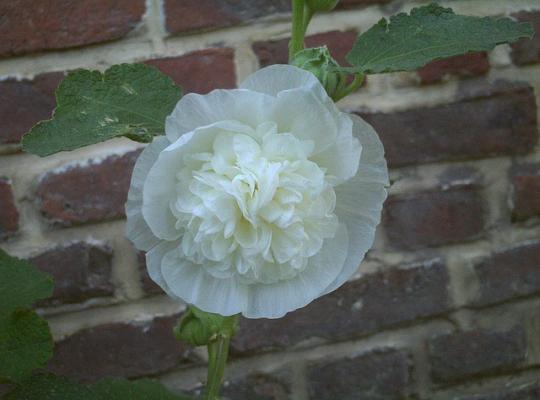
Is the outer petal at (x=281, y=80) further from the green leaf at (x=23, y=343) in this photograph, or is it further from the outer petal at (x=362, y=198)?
the green leaf at (x=23, y=343)

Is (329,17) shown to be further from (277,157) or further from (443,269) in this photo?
(277,157)

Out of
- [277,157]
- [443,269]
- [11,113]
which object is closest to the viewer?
[277,157]

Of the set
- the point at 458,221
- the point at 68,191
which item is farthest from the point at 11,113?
the point at 458,221

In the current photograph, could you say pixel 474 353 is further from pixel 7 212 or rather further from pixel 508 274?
pixel 7 212

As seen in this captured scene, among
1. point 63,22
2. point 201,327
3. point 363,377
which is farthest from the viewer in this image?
point 363,377

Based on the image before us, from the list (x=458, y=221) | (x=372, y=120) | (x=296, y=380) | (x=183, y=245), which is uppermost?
(x=183, y=245)

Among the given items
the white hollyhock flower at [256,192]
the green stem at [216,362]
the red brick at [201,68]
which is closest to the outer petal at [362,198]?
the white hollyhock flower at [256,192]

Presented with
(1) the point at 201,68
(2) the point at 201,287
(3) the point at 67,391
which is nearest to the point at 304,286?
(2) the point at 201,287
